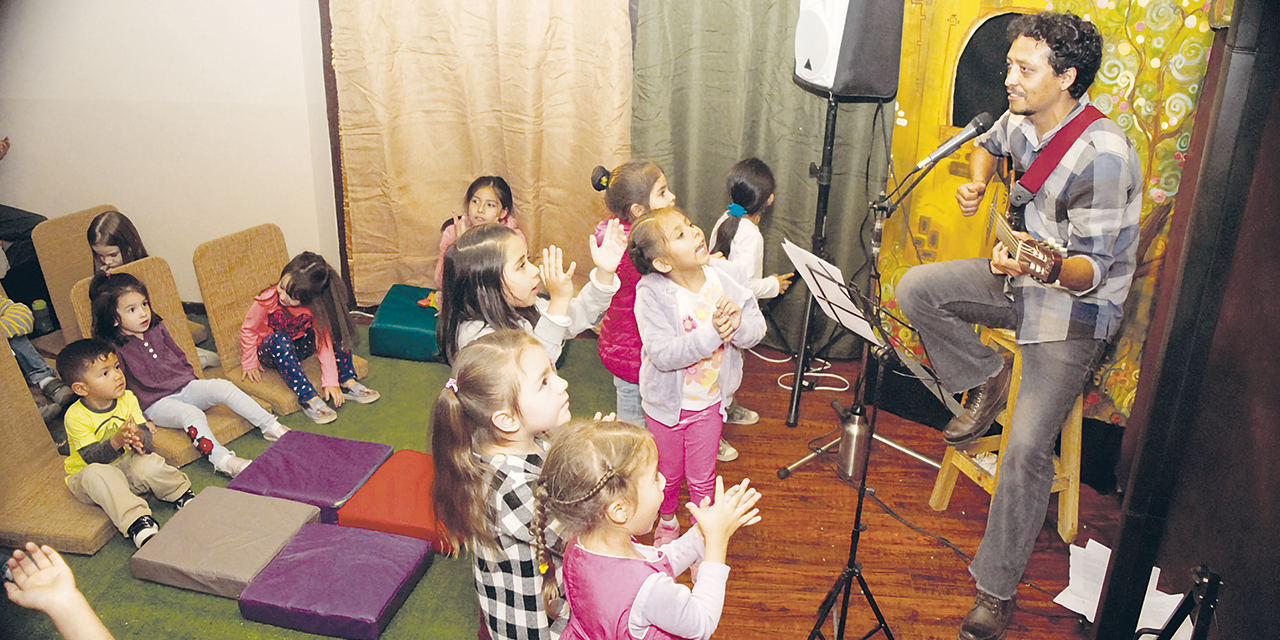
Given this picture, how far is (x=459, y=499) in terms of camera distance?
170 cm

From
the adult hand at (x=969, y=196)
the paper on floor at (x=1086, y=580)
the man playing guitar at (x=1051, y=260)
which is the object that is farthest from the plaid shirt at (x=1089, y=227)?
the paper on floor at (x=1086, y=580)

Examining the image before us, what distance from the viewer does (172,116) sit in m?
4.12

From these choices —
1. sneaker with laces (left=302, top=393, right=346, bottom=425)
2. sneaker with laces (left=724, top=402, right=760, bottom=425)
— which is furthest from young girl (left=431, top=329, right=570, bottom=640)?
sneaker with laces (left=302, top=393, right=346, bottom=425)

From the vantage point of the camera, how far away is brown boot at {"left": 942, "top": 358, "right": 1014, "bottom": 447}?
278 centimetres

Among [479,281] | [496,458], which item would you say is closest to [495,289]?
[479,281]

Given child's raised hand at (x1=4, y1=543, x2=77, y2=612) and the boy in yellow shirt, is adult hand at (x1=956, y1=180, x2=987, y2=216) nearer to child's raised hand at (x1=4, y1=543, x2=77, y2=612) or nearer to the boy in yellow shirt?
child's raised hand at (x1=4, y1=543, x2=77, y2=612)

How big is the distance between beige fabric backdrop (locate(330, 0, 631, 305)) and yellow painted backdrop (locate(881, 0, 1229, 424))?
1.30 m

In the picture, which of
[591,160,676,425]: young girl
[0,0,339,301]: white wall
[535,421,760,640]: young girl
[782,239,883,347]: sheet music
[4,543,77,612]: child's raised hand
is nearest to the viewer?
[4,543,77,612]: child's raised hand

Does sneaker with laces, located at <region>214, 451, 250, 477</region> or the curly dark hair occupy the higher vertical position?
the curly dark hair

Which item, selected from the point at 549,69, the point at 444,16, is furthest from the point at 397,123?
the point at 549,69

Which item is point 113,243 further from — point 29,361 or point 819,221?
point 819,221

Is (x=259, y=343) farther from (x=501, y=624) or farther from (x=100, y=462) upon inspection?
(x=501, y=624)

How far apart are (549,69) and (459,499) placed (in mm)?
2659

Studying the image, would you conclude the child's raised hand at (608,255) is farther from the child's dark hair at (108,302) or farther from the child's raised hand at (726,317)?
the child's dark hair at (108,302)
